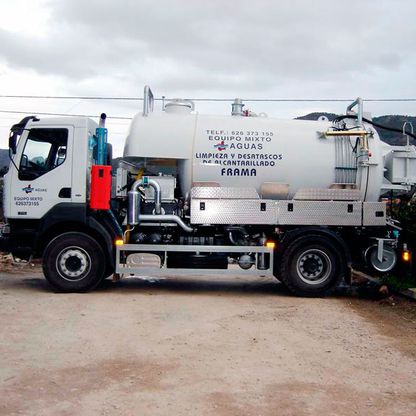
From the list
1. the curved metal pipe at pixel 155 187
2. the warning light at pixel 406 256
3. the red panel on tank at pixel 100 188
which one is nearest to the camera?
the red panel on tank at pixel 100 188

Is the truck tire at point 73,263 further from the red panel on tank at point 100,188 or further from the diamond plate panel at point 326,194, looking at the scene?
the diamond plate panel at point 326,194

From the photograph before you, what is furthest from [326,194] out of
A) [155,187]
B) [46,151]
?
[46,151]

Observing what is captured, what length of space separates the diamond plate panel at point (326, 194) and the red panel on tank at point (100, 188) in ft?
11.4

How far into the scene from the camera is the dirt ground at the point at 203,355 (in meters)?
4.88

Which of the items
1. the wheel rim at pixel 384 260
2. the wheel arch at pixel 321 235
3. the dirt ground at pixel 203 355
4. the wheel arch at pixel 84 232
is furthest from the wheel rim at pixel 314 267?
the wheel arch at pixel 84 232

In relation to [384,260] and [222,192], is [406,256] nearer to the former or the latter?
[384,260]

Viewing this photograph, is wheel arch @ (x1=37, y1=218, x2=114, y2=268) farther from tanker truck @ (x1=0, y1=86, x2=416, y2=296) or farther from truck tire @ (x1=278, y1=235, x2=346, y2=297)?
truck tire @ (x1=278, y1=235, x2=346, y2=297)

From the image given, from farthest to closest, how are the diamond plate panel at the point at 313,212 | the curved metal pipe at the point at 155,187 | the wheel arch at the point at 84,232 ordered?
1. the curved metal pipe at the point at 155,187
2. the diamond plate panel at the point at 313,212
3. the wheel arch at the point at 84,232

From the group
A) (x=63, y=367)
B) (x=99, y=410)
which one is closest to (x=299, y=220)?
(x=63, y=367)

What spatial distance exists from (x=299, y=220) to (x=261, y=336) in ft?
12.1

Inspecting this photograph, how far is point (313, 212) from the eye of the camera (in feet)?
35.0

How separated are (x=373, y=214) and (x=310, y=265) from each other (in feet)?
4.95

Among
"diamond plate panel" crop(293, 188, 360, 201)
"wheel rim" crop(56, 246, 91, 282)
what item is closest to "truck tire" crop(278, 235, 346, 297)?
"diamond plate panel" crop(293, 188, 360, 201)

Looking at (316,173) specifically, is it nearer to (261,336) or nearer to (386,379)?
(261,336)
